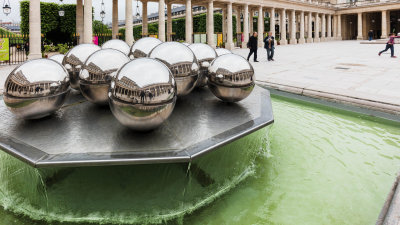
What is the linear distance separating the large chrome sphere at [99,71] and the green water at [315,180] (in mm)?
1347

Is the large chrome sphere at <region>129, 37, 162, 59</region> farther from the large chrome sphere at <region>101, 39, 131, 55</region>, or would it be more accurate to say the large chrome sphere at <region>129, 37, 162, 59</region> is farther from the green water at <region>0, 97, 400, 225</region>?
the green water at <region>0, 97, 400, 225</region>

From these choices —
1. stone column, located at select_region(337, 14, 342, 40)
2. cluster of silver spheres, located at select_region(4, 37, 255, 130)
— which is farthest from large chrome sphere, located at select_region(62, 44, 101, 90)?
stone column, located at select_region(337, 14, 342, 40)

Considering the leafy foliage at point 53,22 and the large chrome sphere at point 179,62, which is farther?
the leafy foliage at point 53,22

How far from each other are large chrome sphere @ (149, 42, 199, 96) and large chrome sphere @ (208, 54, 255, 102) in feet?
0.96

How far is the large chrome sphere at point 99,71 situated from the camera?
2.96 metres

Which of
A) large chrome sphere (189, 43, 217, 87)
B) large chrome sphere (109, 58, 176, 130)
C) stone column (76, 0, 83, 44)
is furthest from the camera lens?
stone column (76, 0, 83, 44)

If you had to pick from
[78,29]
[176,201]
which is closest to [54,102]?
[176,201]

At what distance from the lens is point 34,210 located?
Result: 2.53 m

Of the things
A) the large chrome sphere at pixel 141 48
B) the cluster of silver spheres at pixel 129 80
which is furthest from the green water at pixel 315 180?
the large chrome sphere at pixel 141 48

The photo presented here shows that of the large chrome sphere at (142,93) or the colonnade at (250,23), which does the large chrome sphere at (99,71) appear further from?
the colonnade at (250,23)

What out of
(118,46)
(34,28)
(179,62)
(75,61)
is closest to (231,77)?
(179,62)

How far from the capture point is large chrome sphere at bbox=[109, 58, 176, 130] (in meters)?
2.30

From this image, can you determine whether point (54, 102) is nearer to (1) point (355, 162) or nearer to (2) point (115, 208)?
(2) point (115, 208)

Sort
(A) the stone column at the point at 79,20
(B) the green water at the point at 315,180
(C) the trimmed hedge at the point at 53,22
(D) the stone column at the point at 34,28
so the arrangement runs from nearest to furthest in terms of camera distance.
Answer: (B) the green water at the point at 315,180
(D) the stone column at the point at 34,28
(A) the stone column at the point at 79,20
(C) the trimmed hedge at the point at 53,22
